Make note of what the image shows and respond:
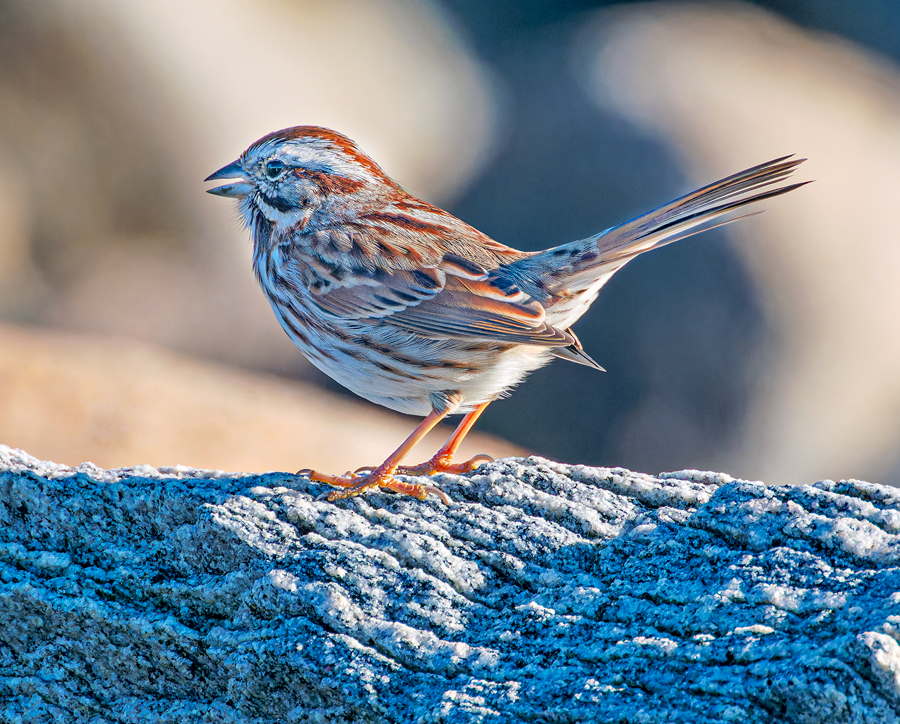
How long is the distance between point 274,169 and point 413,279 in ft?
2.82

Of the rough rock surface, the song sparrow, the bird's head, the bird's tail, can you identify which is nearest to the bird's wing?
the song sparrow

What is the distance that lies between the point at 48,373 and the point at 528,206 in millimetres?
4168

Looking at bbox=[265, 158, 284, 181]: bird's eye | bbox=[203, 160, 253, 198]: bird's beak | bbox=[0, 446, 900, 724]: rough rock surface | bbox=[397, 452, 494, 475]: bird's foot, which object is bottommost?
bbox=[0, 446, 900, 724]: rough rock surface

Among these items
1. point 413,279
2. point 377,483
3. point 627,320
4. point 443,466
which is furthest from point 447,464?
point 627,320

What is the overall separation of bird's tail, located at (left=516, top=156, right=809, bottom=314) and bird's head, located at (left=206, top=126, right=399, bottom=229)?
0.91m

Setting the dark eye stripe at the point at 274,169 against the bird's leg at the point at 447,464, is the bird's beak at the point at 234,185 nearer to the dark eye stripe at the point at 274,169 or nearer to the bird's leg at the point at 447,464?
the dark eye stripe at the point at 274,169

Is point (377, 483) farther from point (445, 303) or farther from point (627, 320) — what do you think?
point (627, 320)

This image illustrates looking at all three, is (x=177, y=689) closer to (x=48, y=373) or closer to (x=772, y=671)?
(x=772, y=671)

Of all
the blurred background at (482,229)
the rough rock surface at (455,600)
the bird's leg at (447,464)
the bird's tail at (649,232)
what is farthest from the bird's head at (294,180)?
the blurred background at (482,229)

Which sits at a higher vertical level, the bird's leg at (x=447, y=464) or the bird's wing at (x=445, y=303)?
the bird's wing at (x=445, y=303)

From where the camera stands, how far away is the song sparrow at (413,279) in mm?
3240

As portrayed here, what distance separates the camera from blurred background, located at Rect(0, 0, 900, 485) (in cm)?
631

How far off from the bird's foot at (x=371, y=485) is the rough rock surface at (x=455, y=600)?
5 cm

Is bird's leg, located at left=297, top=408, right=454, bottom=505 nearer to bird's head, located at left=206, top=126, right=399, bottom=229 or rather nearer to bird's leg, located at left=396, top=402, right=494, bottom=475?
bird's leg, located at left=396, top=402, right=494, bottom=475
